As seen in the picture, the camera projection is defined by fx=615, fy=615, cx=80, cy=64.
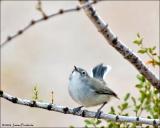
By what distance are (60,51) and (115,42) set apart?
25.4 ft

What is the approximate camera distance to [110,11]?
11672 mm

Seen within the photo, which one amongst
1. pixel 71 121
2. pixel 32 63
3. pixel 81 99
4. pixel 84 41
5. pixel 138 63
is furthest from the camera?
pixel 84 41

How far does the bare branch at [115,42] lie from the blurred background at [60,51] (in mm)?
5319

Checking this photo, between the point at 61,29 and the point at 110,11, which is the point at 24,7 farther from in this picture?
the point at 110,11

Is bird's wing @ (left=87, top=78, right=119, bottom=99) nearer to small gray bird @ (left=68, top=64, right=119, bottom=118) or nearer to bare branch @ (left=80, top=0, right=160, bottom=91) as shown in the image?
small gray bird @ (left=68, top=64, right=119, bottom=118)

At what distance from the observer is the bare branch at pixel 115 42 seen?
313 cm

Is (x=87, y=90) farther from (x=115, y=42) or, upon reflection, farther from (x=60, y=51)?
(x=60, y=51)

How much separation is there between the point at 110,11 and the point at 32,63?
2.01m

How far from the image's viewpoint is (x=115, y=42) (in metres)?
3.31

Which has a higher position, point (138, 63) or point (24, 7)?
point (24, 7)

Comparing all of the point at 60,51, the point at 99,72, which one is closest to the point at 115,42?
the point at 99,72

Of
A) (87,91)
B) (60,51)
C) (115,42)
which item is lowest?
(87,91)


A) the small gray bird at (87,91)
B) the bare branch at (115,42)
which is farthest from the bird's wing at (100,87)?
the bare branch at (115,42)

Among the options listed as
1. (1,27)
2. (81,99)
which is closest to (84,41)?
(1,27)
